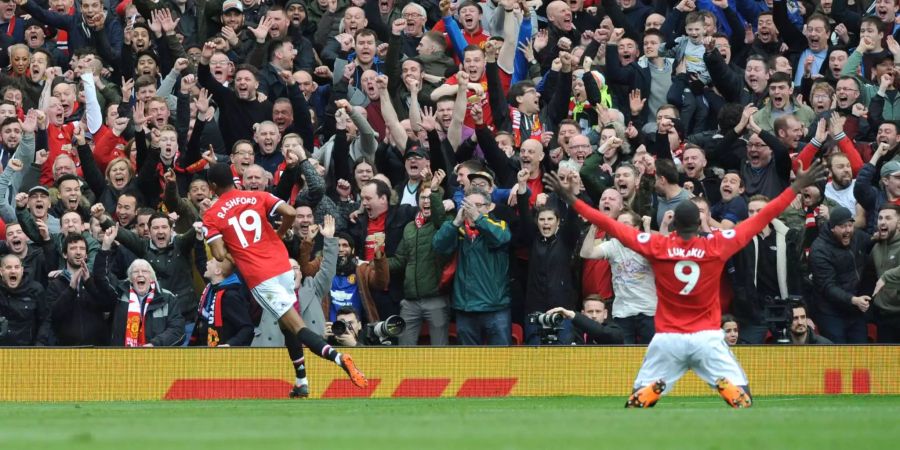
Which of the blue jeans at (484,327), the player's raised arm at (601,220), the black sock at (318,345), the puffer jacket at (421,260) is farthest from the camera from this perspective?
the puffer jacket at (421,260)

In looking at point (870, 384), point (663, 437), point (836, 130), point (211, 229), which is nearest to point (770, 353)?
point (870, 384)

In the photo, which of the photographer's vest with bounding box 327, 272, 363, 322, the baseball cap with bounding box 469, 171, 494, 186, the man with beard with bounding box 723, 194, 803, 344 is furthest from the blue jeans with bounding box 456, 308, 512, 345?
the man with beard with bounding box 723, 194, 803, 344

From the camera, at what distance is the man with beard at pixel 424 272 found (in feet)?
60.2

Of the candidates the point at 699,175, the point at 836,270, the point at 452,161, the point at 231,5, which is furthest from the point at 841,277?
the point at 231,5

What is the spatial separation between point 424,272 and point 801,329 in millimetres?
4281

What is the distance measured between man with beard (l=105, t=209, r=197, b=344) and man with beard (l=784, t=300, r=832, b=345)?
641 cm

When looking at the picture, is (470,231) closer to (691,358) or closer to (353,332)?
(353,332)

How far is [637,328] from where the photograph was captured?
17797 millimetres

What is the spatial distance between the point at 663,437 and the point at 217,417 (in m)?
4.27

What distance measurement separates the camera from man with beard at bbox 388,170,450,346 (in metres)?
18.3

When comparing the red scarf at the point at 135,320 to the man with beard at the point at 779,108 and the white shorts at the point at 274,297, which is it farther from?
the man with beard at the point at 779,108

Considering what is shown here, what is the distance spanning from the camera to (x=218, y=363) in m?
17.7

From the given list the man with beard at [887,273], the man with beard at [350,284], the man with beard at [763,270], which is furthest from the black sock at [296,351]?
the man with beard at [887,273]

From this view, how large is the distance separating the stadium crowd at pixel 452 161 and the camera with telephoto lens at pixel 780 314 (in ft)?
0.13
